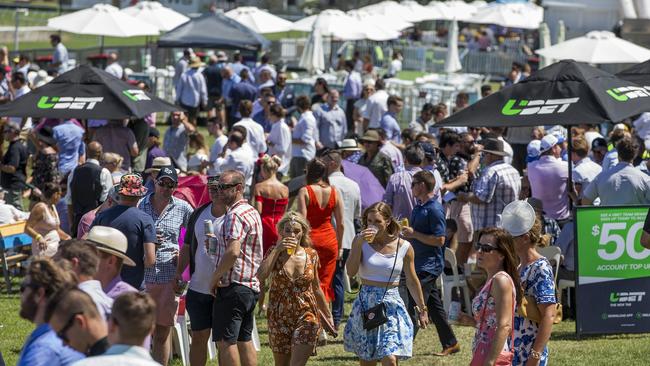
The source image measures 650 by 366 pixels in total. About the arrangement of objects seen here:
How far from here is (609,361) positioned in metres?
10.5

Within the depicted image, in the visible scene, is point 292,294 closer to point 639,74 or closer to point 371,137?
point 371,137

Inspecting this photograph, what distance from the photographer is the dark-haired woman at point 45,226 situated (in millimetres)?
12539

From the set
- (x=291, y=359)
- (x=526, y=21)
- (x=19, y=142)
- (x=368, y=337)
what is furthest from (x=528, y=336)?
(x=526, y=21)

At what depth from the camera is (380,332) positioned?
339 inches

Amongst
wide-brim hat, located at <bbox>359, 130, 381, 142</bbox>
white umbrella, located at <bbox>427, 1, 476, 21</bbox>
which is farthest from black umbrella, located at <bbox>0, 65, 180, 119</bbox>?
white umbrella, located at <bbox>427, 1, 476, 21</bbox>

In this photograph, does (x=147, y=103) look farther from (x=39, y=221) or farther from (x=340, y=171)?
(x=340, y=171)

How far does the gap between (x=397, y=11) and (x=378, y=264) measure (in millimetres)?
33623

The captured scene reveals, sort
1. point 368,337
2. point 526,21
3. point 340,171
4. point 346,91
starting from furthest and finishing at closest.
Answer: point 526,21 → point 346,91 → point 340,171 → point 368,337

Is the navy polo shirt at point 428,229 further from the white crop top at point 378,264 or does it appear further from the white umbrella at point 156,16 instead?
the white umbrella at point 156,16

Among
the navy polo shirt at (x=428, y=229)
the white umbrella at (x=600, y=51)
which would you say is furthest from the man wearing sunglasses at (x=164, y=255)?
the white umbrella at (x=600, y=51)

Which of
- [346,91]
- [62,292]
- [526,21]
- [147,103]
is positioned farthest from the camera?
[526,21]

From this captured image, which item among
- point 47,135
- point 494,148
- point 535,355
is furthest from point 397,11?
point 535,355

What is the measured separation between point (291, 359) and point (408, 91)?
17.8 m

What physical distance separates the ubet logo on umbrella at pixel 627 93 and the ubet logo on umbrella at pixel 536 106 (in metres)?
0.38
